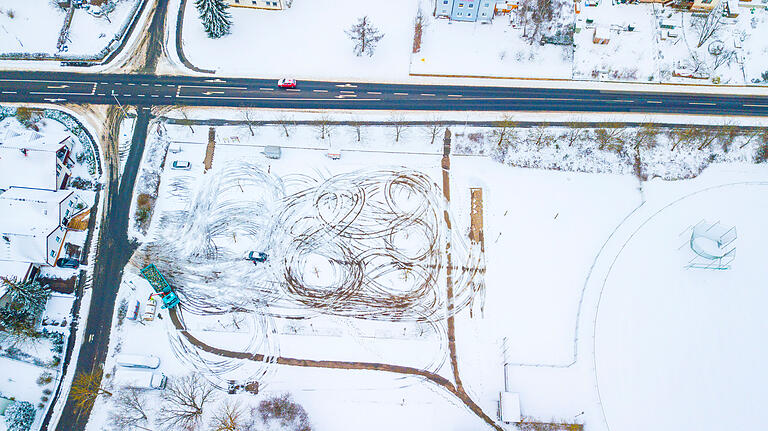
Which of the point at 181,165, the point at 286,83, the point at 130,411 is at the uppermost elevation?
the point at 286,83

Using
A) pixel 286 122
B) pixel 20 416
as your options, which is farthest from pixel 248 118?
pixel 20 416

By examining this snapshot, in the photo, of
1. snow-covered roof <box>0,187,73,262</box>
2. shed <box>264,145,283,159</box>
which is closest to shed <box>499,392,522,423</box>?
shed <box>264,145,283,159</box>

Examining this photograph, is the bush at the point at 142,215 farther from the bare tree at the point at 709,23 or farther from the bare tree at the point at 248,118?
the bare tree at the point at 709,23

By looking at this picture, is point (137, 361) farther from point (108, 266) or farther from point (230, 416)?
point (108, 266)

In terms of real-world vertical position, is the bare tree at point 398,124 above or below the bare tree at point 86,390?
above

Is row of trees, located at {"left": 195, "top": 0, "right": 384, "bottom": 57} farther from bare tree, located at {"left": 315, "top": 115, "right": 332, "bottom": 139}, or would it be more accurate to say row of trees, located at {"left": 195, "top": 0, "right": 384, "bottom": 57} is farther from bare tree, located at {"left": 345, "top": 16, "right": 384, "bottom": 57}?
bare tree, located at {"left": 315, "top": 115, "right": 332, "bottom": 139}

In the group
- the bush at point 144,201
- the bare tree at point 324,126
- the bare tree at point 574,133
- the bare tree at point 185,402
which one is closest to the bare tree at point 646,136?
the bare tree at point 574,133
